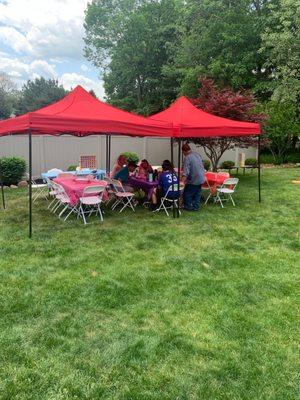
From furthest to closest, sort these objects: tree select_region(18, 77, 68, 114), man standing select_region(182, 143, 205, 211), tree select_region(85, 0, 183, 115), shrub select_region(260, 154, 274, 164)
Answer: tree select_region(18, 77, 68, 114), tree select_region(85, 0, 183, 115), shrub select_region(260, 154, 274, 164), man standing select_region(182, 143, 205, 211)

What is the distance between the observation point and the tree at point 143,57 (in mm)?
30047

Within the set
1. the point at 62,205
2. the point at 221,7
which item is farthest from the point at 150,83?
the point at 62,205

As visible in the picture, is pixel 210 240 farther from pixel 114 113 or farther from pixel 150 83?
pixel 150 83

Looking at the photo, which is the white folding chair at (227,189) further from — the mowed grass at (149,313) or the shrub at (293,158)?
the shrub at (293,158)

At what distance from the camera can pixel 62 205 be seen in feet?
28.7

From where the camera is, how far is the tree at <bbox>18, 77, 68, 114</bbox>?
48.0 meters

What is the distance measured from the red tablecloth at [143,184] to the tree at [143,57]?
Result: 71.6ft

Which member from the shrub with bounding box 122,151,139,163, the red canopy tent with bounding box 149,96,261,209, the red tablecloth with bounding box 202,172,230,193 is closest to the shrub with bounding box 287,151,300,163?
the shrub with bounding box 122,151,139,163

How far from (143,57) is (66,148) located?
20104 millimetres

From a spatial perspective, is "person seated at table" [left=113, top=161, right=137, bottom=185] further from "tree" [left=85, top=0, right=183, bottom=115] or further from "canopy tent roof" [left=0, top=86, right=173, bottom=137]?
"tree" [left=85, top=0, right=183, bottom=115]

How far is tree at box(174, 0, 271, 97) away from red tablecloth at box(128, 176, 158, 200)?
1439cm

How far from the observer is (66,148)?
14.1m

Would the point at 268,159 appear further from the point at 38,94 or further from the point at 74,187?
the point at 38,94

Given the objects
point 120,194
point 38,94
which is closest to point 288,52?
point 120,194
